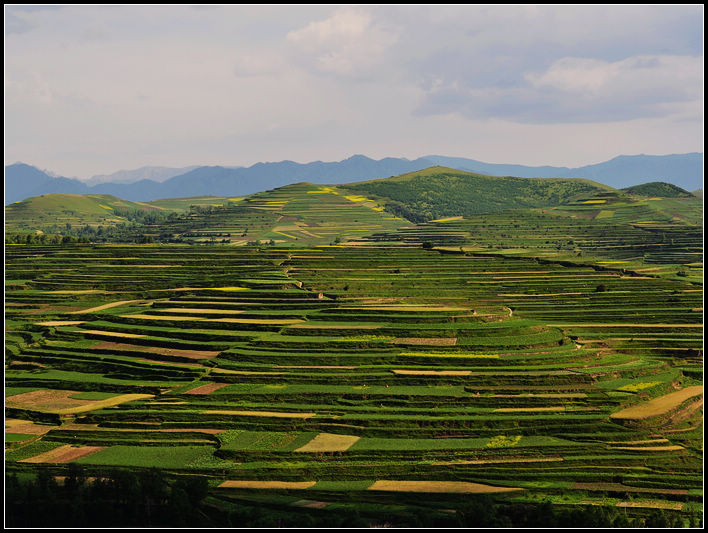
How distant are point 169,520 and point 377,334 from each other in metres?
24.7

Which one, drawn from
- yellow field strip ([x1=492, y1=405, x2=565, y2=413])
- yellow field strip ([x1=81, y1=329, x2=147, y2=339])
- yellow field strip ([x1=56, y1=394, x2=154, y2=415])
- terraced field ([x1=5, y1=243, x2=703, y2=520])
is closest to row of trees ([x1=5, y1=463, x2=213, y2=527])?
terraced field ([x1=5, y1=243, x2=703, y2=520])

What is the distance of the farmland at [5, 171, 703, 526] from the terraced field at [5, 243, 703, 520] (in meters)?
0.15

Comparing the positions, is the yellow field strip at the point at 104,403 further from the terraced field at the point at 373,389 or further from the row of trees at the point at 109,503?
the row of trees at the point at 109,503

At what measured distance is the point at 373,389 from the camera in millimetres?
46406

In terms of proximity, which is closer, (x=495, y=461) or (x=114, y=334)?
(x=495, y=461)

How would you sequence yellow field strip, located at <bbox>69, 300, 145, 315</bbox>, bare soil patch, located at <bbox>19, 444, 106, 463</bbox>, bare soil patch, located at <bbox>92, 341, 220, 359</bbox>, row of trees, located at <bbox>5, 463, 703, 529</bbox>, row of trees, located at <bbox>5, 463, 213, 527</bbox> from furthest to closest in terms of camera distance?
1. yellow field strip, located at <bbox>69, 300, 145, 315</bbox>
2. bare soil patch, located at <bbox>92, 341, 220, 359</bbox>
3. bare soil patch, located at <bbox>19, 444, 106, 463</bbox>
4. row of trees, located at <bbox>5, 463, 213, 527</bbox>
5. row of trees, located at <bbox>5, 463, 703, 529</bbox>

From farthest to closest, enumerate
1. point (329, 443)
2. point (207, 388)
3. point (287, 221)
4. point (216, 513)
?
point (287, 221), point (207, 388), point (329, 443), point (216, 513)

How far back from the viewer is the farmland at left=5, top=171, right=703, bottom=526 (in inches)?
1448

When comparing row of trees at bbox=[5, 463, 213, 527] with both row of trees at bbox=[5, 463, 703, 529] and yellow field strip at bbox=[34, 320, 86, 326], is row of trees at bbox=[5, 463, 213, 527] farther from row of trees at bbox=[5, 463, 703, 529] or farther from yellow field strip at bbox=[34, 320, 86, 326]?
yellow field strip at bbox=[34, 320, 86, 326]

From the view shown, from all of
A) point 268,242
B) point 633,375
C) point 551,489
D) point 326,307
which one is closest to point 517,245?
point 268,242

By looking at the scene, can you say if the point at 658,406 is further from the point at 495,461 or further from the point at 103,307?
the point at 103,307

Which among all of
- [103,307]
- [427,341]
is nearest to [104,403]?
[427,341]

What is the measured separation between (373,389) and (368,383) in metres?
1.03

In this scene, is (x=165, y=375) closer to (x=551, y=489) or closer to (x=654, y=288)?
(x=551, y=489)
